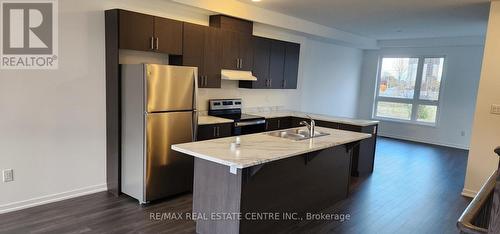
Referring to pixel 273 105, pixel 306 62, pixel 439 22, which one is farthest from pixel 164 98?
pixel 439 22

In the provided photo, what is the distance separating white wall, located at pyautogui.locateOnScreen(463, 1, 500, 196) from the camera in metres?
4.06

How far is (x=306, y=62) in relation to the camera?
274 inches

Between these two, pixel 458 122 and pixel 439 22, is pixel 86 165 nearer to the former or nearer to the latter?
pixel 439 22

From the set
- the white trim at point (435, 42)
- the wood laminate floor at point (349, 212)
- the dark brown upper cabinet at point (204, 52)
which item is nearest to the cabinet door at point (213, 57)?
the dark brown upper cabinet at point (204, 52)

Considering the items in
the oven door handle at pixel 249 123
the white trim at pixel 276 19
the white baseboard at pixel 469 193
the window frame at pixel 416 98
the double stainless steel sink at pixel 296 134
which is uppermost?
the white trim at pixel 276 19

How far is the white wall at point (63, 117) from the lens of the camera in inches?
127

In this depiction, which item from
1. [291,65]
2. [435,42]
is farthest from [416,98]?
[291,65]

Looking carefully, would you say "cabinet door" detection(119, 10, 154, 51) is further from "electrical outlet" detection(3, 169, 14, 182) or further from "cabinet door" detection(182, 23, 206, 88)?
"electrical outlet" detection(3, 169, 14, 182)

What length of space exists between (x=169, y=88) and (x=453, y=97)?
6928 millimetres

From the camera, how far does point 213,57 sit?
15.0 feet

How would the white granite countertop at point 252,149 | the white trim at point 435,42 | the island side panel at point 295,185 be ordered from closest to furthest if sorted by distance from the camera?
1. the white granite countertop at point 252,149
2. the island side panel at point 295,185
3. the white trim at point 435,42

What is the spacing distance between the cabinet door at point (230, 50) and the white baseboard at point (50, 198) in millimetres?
2285

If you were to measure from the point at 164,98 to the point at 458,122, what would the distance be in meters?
7.05

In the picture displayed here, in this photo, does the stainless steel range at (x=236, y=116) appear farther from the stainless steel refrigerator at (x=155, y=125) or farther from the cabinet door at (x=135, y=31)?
the cabinet door at (x=135, y=31)
